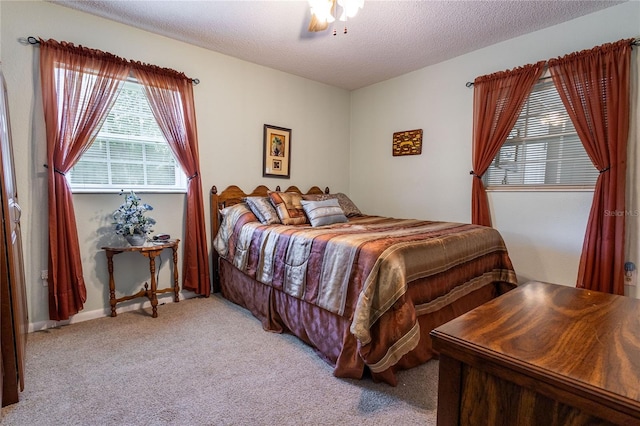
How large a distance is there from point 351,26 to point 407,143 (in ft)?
5.34

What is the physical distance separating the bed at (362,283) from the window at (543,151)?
829 millimetres

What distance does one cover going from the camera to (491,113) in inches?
123

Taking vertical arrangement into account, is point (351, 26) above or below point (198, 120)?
above

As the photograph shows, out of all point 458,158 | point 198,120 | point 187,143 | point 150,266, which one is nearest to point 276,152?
point 198,120

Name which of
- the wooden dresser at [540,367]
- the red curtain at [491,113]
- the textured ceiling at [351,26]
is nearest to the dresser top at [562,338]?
the wooden dresser at [540,367]

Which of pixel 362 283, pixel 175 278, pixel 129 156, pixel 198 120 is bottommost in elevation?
pixel 175 278

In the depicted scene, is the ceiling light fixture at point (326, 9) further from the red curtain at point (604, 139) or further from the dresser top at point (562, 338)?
the red curtain at point (604, 139)

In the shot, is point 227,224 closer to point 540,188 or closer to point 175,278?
point 175,278

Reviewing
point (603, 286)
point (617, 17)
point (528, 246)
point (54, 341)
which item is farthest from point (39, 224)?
point (617, 17)

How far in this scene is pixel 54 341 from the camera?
225 centimetres

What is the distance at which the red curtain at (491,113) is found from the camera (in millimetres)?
2928

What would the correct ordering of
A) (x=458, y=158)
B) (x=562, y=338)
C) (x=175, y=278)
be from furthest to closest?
(x=458, y=158) → (x=175, y=278) → (x=562, y=338)

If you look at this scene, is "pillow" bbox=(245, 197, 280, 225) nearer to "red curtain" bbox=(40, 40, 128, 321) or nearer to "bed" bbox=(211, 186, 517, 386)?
"bed" bbox=(211, 186, 517, 386)

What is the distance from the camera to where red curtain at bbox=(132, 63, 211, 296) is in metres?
2.92
